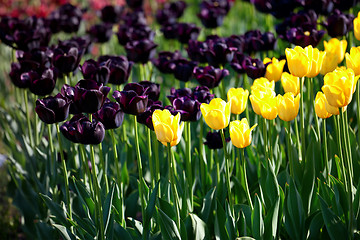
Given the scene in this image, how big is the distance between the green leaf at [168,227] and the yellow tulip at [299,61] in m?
0.74

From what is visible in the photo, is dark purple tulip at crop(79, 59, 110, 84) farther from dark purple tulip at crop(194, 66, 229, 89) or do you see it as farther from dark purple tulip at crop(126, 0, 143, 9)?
dark purple tulip at crop(126, 0, 143, 9)

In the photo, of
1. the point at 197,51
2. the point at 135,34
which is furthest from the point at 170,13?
the point at 197,51

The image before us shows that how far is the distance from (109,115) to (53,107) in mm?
235

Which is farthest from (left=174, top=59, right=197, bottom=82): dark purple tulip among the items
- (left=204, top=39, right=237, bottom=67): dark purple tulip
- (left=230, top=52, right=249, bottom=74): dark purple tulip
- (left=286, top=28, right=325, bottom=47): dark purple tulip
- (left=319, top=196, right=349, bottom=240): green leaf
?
(left=319, top=196, right=349, bottom=240): green leaf

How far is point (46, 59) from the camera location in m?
2.79

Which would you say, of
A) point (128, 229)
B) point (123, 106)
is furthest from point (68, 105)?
point (128, 229)

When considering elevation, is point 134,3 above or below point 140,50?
above

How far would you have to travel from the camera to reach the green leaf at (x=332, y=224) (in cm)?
190

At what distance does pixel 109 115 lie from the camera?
1.91 metres

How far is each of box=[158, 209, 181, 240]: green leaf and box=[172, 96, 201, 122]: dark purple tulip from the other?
1.33ft

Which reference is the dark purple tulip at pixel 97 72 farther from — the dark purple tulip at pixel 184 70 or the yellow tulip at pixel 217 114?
the yellow tulip at pixel 217 114

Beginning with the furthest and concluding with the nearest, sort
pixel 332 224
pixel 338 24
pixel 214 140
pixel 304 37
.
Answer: pixel 338 24 < pixel 304 37 < pixel 214 140 < pixel 332 224

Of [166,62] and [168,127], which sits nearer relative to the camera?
[168,127]

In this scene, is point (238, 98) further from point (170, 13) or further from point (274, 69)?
point (170, 13)
